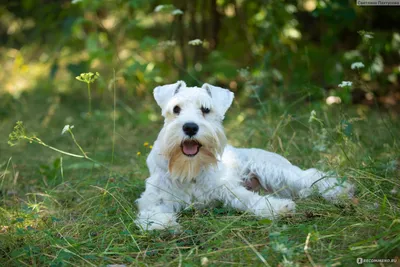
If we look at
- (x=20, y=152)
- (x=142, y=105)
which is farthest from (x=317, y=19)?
(x=20, y=152)

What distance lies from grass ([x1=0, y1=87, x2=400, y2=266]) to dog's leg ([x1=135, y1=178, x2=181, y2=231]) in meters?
0.08

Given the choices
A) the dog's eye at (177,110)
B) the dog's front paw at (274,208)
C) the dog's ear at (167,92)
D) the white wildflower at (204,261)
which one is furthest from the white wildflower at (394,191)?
the dog's ear at (167,92)

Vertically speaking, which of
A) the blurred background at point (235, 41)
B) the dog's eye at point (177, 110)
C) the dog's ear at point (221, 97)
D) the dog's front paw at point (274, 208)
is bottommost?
the blurred background at point (235, 41)

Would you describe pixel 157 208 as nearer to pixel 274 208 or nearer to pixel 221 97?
pixel 274 208

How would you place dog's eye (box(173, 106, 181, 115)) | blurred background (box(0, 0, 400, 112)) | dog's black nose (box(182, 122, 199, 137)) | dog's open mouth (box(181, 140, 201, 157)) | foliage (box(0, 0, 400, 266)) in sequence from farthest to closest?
1. blurred background (box(0, 0, 400, 112))
2. dog's eye (box(173, 106, 181, 115))
3. dog's open mouth (box(181, 140, 201, 157))
4. dog's black nose (box(182, 122, 199, 137))
5. foliage (box(0, 0, 400, 266))

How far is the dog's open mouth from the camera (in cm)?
352

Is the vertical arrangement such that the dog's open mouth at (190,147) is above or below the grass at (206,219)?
above

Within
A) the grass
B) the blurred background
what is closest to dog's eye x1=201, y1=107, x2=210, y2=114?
the grass

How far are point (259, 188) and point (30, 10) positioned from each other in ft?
16.5

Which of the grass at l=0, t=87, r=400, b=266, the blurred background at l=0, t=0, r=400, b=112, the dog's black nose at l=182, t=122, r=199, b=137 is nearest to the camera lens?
the grass at l=0, t=87, r=400, b=266

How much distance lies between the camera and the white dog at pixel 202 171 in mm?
3480

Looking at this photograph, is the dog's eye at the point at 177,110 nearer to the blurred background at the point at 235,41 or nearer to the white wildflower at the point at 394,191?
the white wildflower at the point at 394,191

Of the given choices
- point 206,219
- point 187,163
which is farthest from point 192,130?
point 206,219

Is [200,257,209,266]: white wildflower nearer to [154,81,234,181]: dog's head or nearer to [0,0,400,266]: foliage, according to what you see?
[0,0,400,266]: foliage
